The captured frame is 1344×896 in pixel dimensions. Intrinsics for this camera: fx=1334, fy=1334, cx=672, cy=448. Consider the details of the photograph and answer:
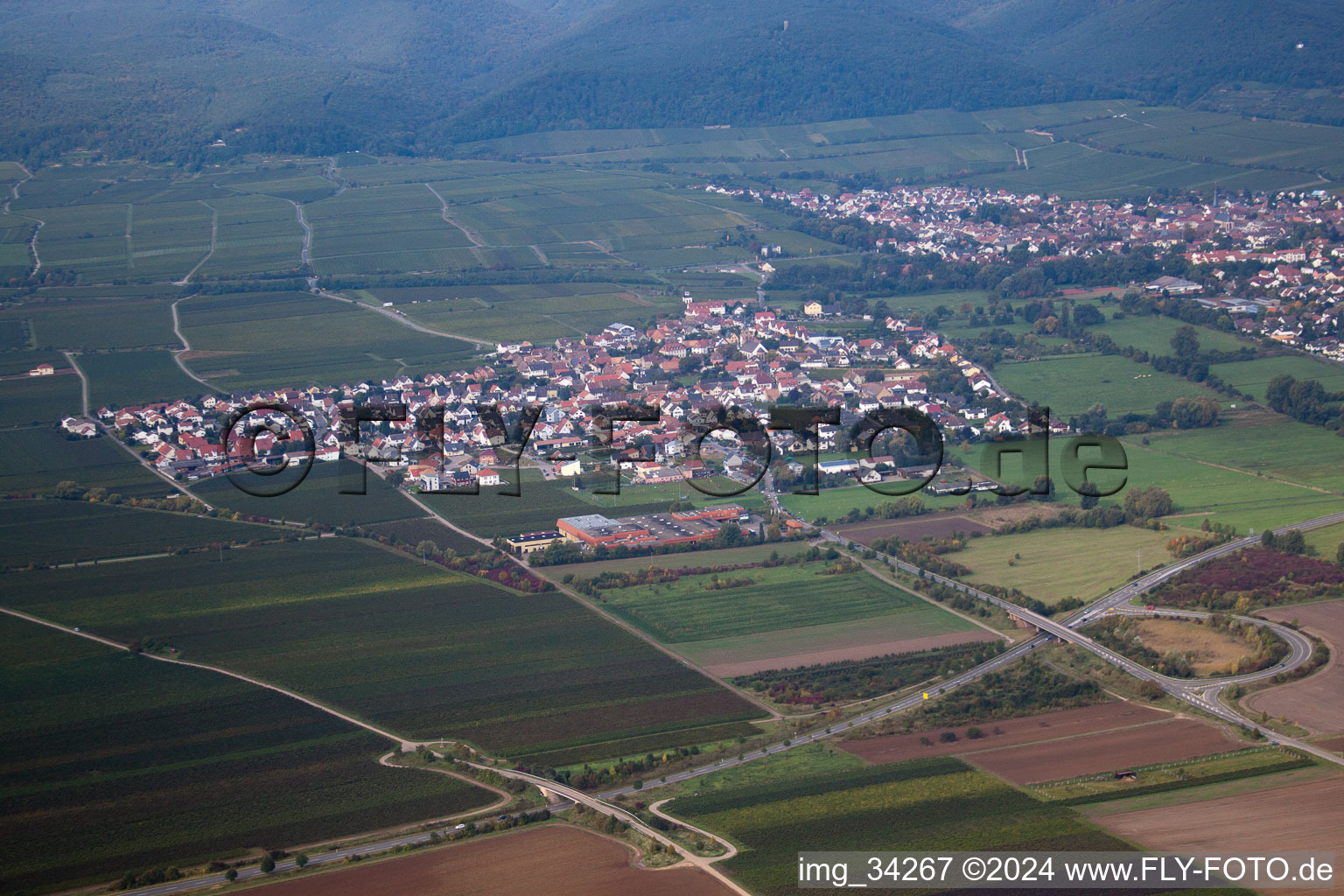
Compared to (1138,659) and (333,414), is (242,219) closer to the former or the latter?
(333,414)

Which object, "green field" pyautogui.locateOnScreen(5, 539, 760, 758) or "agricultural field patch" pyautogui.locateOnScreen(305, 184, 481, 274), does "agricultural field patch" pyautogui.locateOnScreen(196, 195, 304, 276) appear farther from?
"green field" pyautogui.locateOnScreen(5, 539, 760, 758)

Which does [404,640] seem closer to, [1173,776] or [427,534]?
[427,534]

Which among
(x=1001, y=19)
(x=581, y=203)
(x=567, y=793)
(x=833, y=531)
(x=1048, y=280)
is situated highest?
(x=1001, y=19)

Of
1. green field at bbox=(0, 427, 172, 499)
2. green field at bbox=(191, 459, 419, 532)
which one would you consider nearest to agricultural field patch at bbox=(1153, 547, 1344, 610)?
green field at bbox=(191, 459, 419, 532)

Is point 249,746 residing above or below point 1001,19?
below

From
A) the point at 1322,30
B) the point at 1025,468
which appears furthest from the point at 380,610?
the point at 1322,30
